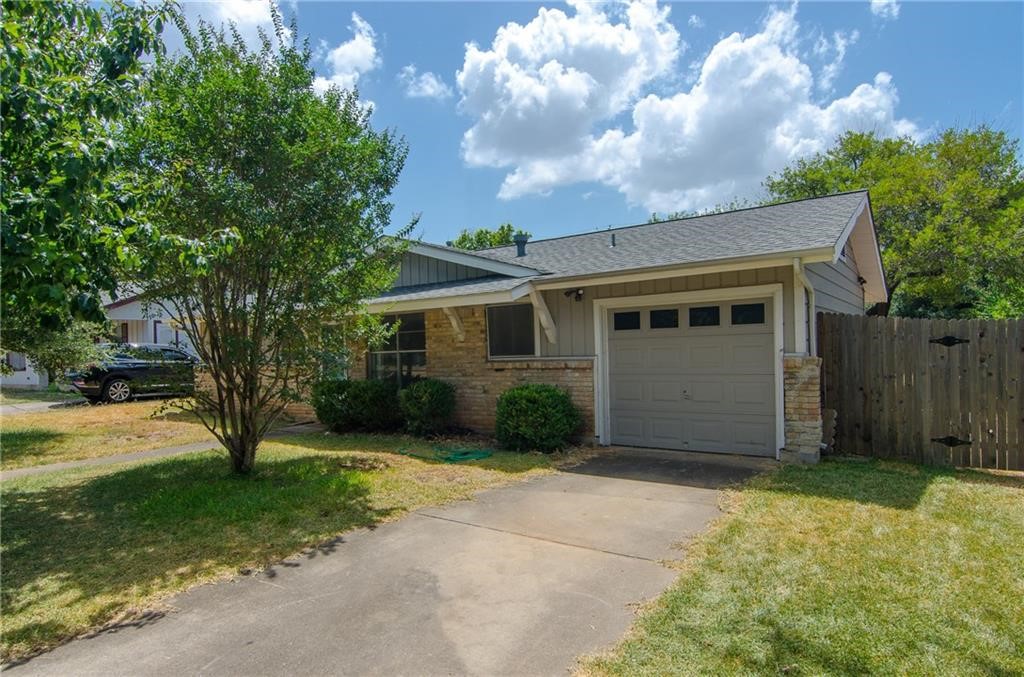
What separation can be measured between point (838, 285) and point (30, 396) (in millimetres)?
24818

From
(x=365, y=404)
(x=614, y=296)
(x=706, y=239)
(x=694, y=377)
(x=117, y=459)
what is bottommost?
(x=117, y=459)

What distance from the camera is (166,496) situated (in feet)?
19.1

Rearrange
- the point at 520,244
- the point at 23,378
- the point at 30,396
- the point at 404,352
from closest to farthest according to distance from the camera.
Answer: the point at 404,352
the point at 520,244
the point at 30,396
the point at 23,378

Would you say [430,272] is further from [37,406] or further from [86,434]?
[37,406]

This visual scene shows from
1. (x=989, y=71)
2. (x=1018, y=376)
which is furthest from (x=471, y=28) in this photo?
(x=989, y=71)

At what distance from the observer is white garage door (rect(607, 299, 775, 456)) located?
7.41 m

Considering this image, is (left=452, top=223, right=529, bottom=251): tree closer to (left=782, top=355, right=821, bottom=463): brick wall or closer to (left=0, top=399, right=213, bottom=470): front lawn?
(left=0, top=399, right=213, bottom=470): front lawn

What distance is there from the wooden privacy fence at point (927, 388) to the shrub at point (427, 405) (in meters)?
5.71

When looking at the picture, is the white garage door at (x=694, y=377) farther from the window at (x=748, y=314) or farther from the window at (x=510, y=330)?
the window at (x=510, y=330)

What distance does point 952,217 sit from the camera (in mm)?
18703

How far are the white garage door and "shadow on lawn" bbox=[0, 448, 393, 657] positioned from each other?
12.8ft

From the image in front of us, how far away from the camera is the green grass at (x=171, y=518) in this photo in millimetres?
3596

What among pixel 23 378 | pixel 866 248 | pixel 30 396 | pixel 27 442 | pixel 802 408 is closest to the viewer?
pixel 802 408

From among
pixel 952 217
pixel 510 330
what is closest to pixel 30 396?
Result: pixel 510 330
